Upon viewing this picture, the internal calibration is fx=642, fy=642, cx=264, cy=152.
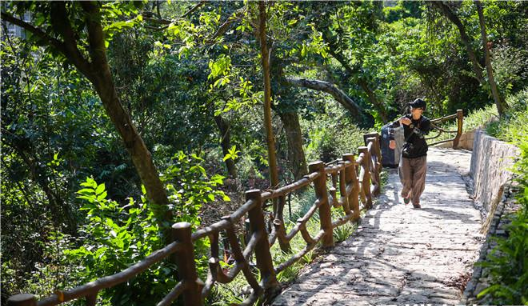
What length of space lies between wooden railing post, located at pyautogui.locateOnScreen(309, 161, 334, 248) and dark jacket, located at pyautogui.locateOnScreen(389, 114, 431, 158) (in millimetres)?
2410


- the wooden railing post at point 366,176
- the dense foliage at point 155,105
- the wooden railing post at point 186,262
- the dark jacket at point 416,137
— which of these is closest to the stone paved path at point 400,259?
the wooden railing post at point 366,176

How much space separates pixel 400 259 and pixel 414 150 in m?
2.84

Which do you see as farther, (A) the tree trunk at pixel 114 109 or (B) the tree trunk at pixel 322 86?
(B) the tree trunk at pixel 322 86

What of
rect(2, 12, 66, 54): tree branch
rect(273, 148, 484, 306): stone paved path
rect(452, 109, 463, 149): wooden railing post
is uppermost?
rect(2, 12, 66, 54): tree branch

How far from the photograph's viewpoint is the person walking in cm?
1010

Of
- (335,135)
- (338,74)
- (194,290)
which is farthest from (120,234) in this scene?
(335,135)

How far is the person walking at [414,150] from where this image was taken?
10.1m

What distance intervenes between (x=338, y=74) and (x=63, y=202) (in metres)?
12.7

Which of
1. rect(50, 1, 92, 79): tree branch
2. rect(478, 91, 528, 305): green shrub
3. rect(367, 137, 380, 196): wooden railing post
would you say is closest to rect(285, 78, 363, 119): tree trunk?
rect(367, 137, 380, 196): wooden railing post

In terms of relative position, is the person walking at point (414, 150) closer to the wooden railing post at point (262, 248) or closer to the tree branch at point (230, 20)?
the tree branch at point (230, 20)

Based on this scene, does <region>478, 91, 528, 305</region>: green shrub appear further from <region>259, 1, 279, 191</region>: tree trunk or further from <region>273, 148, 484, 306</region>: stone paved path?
<region>259, 1, 279, 191</region>: tree trunk

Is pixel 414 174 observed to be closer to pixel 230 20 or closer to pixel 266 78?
pixel 266 78

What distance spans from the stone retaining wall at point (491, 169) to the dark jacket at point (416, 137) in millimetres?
1068

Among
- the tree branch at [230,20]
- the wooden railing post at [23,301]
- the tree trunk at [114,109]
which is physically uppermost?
the tree branch at [230,20]
